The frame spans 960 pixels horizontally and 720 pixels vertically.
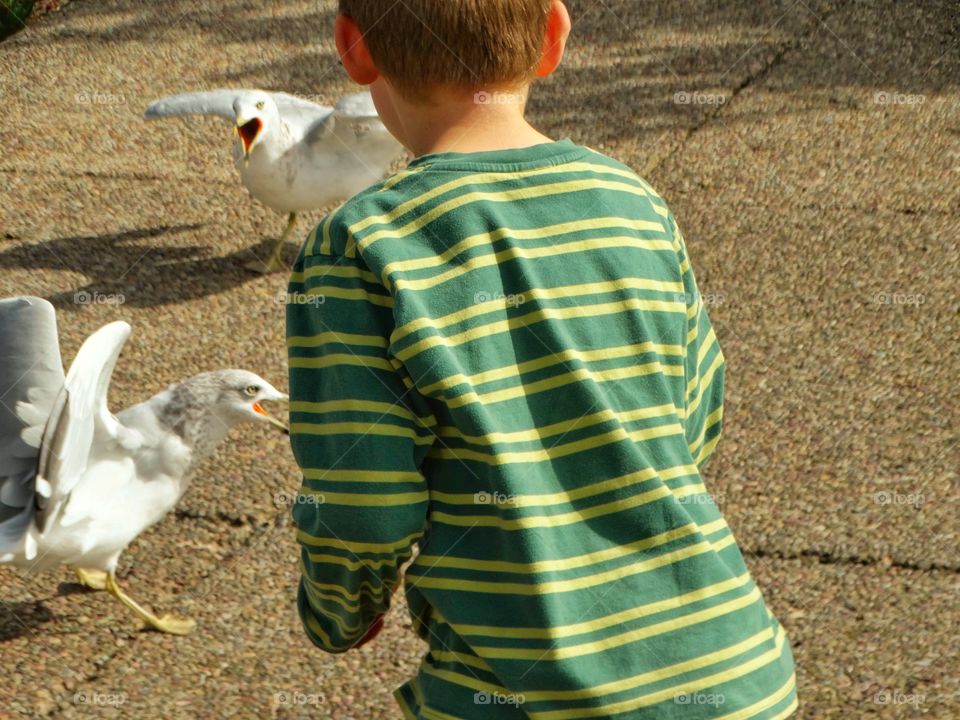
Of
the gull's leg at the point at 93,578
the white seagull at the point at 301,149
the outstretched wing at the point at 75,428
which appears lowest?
the gull's leg at the point at 93,578

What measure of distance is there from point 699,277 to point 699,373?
12.0 ft

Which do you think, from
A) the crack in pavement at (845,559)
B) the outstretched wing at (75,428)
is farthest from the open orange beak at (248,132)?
the crack in pavement at (845,559)

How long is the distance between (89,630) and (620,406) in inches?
102

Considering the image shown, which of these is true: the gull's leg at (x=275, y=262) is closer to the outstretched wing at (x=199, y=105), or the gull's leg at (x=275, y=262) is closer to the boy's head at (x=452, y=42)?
the outstretched wing at (x=199, y=105)

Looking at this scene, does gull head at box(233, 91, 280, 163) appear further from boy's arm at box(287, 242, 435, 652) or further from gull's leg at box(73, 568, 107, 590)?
boy's arm at box(287, 242, 435, 652)

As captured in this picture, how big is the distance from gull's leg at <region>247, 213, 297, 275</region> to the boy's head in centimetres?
412

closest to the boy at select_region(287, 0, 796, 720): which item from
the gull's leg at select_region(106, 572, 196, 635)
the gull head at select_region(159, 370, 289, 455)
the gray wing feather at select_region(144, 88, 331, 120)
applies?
the gull's leg at select_region(106, 572, 196, 635)

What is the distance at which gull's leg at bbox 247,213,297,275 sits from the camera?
5727mm

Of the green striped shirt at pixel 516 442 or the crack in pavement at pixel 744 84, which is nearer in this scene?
the green striped shirt at pixel 516 442

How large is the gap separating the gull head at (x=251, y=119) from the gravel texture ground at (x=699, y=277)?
579 mm

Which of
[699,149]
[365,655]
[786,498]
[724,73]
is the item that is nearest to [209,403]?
[365,655]

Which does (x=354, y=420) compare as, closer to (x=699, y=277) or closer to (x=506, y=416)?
(x=506, y=416)

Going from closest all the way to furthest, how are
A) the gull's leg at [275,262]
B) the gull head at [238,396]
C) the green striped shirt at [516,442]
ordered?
1. the green striped shirt at [516,442]
2. the gull head at [238,396]
3. the gull's leg at [275,262]

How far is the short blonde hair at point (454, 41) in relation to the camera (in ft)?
5.18
